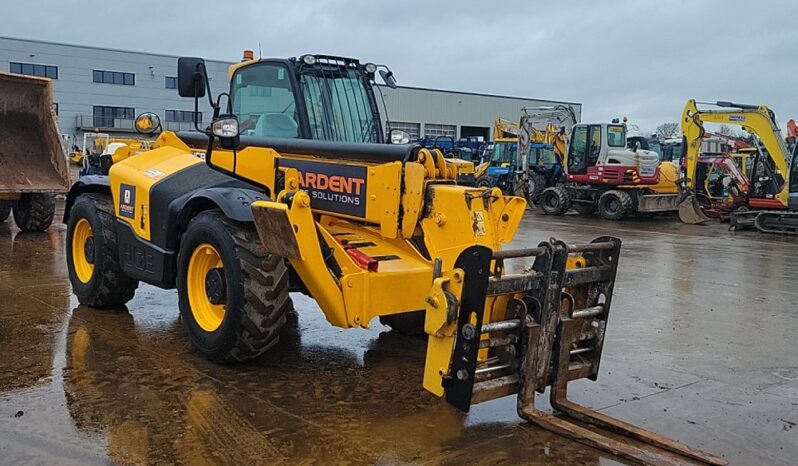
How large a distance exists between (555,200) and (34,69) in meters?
39.5

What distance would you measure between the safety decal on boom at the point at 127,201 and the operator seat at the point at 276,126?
1221 mm

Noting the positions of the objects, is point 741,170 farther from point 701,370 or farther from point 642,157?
point 701,370

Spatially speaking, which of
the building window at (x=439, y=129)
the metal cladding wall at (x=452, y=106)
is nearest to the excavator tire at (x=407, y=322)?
the metal cladding wall at (x=452, y=106)

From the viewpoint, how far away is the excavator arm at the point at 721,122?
17.5 meters

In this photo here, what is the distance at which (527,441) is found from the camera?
13.8 ft

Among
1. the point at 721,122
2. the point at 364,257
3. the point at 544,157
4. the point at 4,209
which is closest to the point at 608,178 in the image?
the point at 721,122

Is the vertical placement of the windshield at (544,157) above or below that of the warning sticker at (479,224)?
above

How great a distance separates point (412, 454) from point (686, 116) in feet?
57.1

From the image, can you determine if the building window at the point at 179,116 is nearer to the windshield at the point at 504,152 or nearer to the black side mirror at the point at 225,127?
the windshield at the point at 504,152

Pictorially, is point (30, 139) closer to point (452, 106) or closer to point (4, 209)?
point (4, 209)

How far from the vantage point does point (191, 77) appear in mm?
5414

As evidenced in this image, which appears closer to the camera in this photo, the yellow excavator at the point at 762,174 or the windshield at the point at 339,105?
the windshield at the point at 339,105

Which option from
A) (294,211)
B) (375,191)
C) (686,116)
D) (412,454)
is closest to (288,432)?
(412,454)

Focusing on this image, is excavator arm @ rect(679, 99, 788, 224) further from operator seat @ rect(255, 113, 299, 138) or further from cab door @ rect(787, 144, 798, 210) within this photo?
operator seat @ rect(255, 113, 299, 138)
